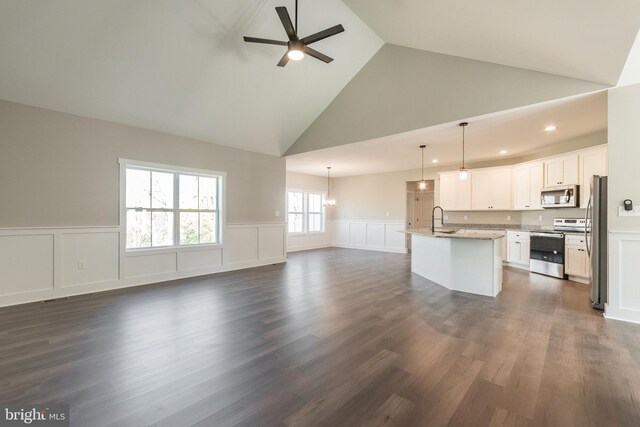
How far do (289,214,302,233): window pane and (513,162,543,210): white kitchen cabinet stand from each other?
6351mm

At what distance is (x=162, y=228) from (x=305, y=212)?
5386mm

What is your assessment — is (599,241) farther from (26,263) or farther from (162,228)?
(26,263)

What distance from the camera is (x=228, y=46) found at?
13.0ft

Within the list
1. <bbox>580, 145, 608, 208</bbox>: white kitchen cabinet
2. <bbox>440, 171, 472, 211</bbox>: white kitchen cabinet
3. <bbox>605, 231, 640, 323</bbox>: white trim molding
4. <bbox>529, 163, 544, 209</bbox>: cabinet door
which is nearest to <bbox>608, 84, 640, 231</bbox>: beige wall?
<bbox>605, 231, 640, 323</bbox>: white trim molding

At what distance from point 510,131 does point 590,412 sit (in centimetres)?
446

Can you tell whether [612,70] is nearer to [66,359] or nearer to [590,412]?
[590,412]

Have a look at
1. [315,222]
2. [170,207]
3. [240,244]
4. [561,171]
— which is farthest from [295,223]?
[561,171]

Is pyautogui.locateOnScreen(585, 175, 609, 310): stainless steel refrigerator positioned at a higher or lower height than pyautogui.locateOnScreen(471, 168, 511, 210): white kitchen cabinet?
lower

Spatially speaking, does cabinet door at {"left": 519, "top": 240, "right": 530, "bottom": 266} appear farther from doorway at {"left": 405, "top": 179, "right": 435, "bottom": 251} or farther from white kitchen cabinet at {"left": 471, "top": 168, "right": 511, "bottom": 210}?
doorway at {"left": 405, "top": 179, "right": 435, "bottom": 251}

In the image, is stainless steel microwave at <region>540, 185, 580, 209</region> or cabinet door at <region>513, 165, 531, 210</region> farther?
cabinet door at <region>513, 165, 531, 210</region>

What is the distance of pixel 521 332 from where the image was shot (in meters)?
2.96

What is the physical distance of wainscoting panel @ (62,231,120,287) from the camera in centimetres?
420

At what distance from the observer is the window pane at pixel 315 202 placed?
1037 centimetres

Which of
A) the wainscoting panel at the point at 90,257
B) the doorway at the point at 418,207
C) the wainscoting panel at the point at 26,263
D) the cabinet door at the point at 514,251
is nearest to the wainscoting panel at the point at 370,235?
the doorway at the point at 418,207
